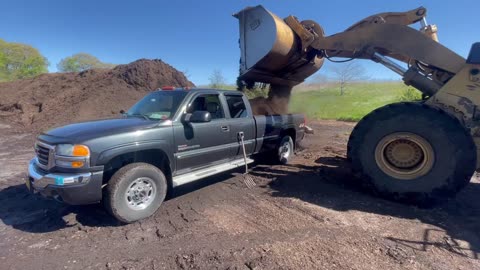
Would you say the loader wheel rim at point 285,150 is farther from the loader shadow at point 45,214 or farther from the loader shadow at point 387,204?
the loader shadow at point 45,214

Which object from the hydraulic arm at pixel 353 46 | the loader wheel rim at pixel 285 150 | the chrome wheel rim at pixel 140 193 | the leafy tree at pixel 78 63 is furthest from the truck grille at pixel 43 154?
the leafy tree at pixel 78 63

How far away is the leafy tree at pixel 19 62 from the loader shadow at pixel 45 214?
45.0 m

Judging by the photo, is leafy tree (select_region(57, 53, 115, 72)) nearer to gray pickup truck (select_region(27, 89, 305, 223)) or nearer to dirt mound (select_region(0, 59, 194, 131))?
dirt mound (select_region(0, 59, 194, 131))

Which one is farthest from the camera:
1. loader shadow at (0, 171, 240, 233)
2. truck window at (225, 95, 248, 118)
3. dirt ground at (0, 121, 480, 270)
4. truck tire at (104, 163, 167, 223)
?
truck window at (225, 95, 248, 118)

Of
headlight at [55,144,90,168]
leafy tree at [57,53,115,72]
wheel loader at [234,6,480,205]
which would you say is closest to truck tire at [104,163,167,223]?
headlight at [55,144,90,168]

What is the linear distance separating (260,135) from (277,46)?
186 cm

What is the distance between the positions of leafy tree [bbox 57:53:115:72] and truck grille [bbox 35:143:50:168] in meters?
52.7

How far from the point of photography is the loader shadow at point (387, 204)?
10.7ft

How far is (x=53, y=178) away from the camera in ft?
11.0

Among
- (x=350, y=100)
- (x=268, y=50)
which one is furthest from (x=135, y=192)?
(x=350, y=100)

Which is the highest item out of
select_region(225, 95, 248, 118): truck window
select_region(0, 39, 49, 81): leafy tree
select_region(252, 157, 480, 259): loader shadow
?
select_region(0, 39, 49, 81): leafy tree

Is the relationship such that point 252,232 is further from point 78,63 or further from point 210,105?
point 78,63

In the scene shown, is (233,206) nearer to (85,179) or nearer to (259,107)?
(85,179)

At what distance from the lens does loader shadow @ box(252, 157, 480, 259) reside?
10.7 feet
